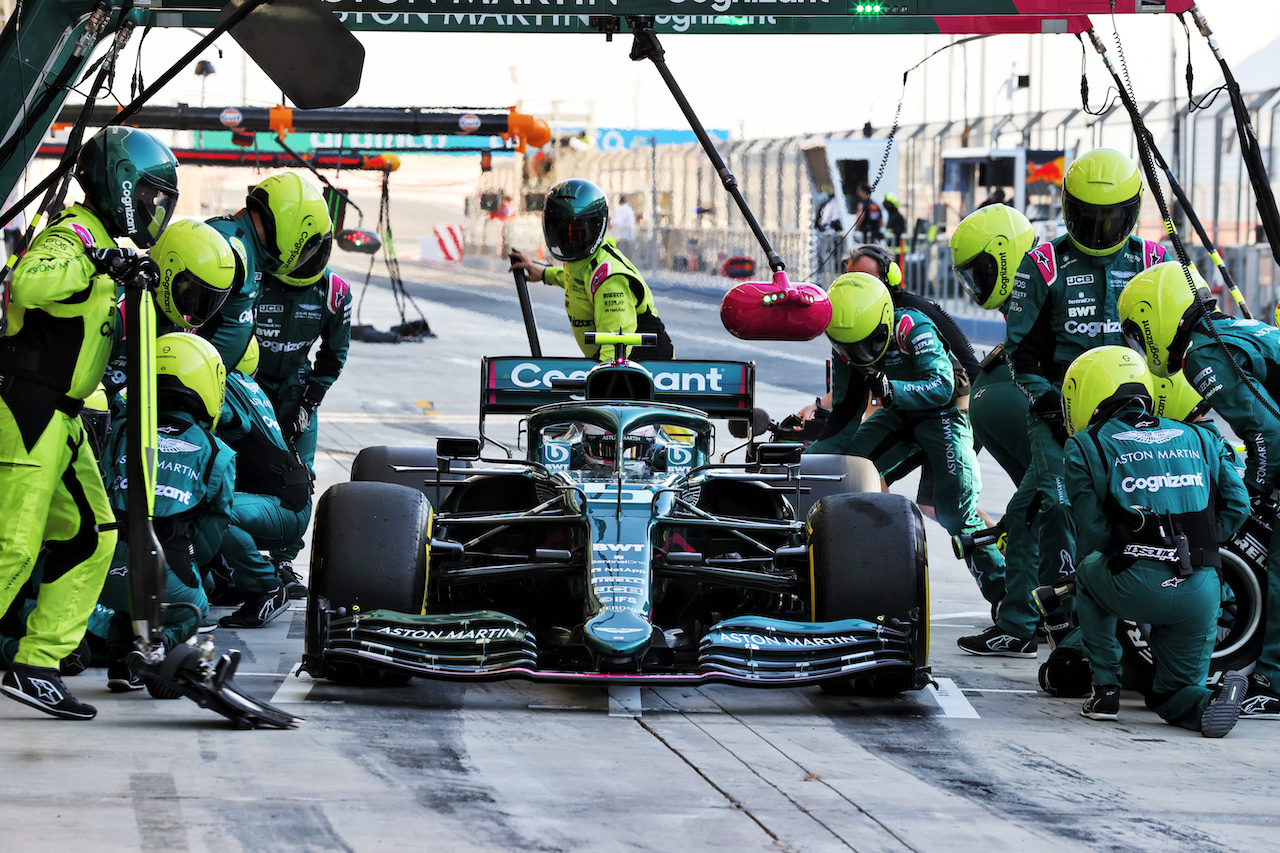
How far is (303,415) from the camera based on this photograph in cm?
876

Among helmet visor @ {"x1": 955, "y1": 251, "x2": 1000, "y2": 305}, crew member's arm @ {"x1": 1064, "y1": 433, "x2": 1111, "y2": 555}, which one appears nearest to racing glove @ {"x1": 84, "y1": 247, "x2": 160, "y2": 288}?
crew member's arm @ {"x1": 1064, "y1": 433, "x2": 1111, "y2": 555}

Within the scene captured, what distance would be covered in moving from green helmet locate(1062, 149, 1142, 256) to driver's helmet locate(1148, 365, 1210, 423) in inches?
38.1

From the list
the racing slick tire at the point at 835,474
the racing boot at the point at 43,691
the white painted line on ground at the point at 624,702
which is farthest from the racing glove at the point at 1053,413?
the racing boot at the point at 43,691

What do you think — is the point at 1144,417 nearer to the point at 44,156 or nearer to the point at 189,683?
the point at 189,683

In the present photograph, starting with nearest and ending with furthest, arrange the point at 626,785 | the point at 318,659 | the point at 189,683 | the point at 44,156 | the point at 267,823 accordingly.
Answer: the point at 267,823
the point at 626,785
the point at 189,683
the point at 318,659
the point at 44,156

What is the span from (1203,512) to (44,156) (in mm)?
13981

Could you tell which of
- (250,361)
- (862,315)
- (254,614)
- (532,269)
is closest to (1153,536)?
(862,315)

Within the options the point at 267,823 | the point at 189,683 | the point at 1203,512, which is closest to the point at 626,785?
the point at 267,823

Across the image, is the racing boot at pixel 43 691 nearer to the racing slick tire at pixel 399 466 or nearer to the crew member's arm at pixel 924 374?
the racing slick tire at pixel 399 466

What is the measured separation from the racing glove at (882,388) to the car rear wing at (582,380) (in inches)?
27.8

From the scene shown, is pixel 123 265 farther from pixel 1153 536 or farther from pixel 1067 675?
pixel 1067 675

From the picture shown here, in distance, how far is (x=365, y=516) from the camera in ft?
19.9

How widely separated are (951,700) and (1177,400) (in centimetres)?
164

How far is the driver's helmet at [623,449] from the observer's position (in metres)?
6.69
